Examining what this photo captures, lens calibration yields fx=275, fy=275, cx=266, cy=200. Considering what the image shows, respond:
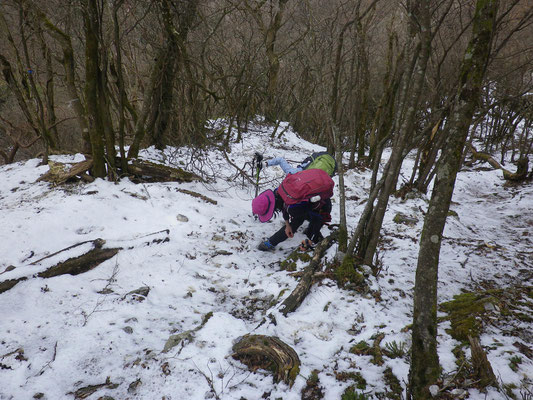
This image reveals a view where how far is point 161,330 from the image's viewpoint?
2.29 metres

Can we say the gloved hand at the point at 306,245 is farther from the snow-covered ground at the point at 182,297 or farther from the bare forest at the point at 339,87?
the bare forest at the point at 339,87

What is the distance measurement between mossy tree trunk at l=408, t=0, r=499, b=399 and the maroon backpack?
7.38 ft

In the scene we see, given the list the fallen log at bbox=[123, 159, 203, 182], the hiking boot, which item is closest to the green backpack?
the hiking boot

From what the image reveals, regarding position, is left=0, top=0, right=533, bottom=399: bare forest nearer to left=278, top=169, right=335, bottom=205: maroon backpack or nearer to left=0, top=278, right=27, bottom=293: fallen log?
left=278, top=169, right=335, bottom=205: maroon backpack

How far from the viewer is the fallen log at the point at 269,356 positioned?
1.93m

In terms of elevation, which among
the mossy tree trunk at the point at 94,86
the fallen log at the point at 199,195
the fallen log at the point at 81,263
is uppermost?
the mossy tree trunk at the point at 94,86

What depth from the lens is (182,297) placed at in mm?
2770

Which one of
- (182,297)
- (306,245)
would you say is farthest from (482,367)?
(182,297)

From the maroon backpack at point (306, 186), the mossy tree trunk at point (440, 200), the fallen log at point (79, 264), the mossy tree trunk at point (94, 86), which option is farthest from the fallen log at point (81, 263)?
the mossy tree trunk at point (440, 200)

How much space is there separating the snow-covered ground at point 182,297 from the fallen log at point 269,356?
65 mm

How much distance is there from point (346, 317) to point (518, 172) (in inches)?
313

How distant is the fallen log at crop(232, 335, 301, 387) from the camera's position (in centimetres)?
193

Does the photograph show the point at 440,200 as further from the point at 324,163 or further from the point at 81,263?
the point at 324,163

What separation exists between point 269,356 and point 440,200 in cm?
157
